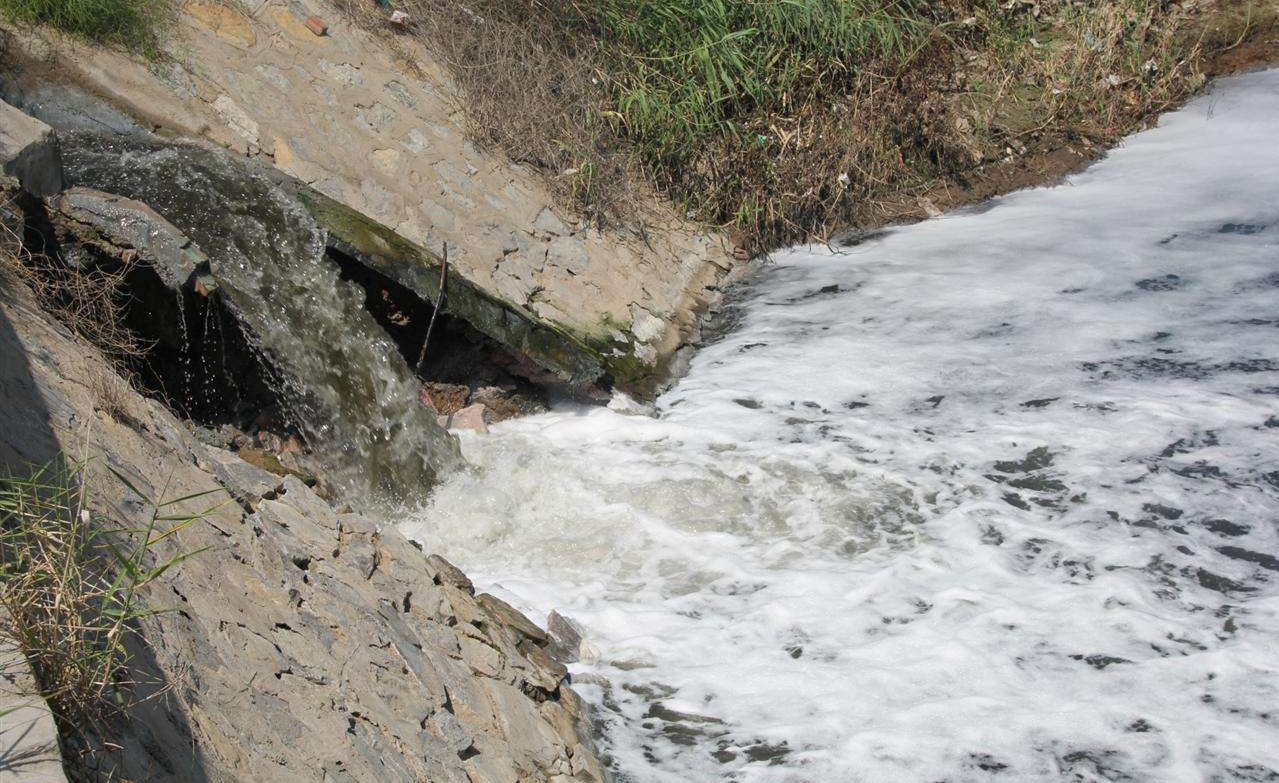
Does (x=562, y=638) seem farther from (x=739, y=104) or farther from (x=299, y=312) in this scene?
(x=739, y=104)

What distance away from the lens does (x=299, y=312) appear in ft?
15.6

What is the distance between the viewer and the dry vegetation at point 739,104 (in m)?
6.66

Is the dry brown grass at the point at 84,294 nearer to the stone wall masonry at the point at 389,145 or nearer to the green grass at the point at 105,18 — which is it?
the stone wall masonry at the point at 389,145

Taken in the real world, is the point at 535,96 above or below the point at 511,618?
above

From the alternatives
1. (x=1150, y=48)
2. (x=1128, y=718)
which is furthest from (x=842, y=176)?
(x=1128, y=718)

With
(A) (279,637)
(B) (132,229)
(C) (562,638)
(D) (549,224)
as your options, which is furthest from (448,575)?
(D) (549,224)

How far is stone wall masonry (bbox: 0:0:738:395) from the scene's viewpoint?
18.0 ft

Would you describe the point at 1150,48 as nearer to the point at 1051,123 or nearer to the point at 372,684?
the point at 1051,123

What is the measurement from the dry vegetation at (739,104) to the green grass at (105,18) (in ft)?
4.10

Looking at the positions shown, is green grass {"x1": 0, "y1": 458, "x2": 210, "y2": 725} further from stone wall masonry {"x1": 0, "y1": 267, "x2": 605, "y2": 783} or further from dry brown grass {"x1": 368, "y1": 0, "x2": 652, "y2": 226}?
dry brown grass {"x1": 368, "y1": 0, "x2": 652, "y2": 226}

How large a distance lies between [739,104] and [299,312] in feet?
11.2

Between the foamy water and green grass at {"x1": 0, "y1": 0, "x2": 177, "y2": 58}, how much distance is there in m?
2.68

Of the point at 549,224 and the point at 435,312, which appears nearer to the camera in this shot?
the point at 435,312

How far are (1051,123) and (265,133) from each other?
5.13 m
